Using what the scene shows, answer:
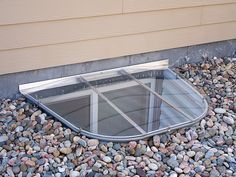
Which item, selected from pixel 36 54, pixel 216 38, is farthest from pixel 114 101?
pixel 216 38

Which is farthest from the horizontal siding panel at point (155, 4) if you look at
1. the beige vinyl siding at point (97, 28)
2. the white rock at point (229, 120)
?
the white rock at point (229, 120)

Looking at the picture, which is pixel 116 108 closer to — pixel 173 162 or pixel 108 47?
pixel 108 47

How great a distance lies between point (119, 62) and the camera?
3.36 meters

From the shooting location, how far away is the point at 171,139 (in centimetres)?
258

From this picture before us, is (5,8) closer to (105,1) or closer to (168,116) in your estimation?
(105,1)

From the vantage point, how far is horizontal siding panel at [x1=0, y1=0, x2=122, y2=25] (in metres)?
2.68

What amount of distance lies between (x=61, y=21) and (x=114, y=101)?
70cm

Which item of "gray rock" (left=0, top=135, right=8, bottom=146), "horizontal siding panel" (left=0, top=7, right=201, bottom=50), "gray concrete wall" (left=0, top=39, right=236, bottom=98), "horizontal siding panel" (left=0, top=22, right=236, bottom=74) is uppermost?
"horizontal siding panel" (left=0, top=7, right=201, bottom=50)

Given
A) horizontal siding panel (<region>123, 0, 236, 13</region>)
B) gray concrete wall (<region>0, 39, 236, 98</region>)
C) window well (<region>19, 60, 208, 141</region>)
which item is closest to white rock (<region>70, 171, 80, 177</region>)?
window well (<region>19, 60, 208, 141</region>)

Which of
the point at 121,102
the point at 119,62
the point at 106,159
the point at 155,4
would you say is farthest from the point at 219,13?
the point at 106,159

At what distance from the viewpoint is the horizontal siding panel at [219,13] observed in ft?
11.9

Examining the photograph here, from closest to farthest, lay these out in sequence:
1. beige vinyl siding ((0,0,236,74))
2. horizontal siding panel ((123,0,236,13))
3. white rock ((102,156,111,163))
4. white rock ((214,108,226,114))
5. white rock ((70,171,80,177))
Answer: white rock ((70,171,80,177)) → white rock ((102,156,111,163)) → beige vinyl siding ((0,0,236,74)) → white rock ((214,108,226,114)) → horizontal siding panel ((123,0,236,13))

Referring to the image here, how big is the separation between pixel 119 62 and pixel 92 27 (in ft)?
1.45

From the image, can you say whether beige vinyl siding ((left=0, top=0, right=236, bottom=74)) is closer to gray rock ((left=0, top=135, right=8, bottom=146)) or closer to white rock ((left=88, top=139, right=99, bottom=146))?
gray rock ((left=0, top=135, right=8, bottom=146))
